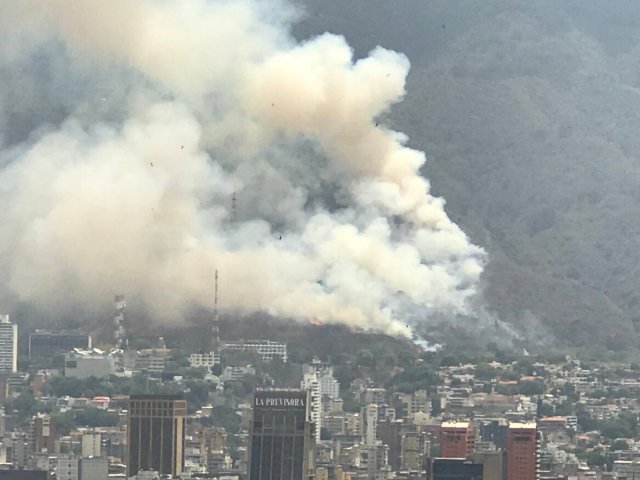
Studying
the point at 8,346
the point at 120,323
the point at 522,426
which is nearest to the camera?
the point at 522,426

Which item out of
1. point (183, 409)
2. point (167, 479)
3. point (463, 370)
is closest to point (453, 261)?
point (463, 370)

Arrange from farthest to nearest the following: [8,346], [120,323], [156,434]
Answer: [8,346], [120,323], [156,434]

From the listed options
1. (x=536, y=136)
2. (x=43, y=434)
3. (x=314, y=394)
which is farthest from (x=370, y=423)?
(x=536, y=136)

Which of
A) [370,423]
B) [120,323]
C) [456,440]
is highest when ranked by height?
[120,323]

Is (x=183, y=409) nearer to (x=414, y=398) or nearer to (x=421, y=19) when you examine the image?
(x=414, y=398)

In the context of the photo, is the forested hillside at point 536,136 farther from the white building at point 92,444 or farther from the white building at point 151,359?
the white building at point 92,444

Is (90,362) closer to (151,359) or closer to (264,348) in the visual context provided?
(151,359)

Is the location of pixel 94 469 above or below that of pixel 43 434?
below
